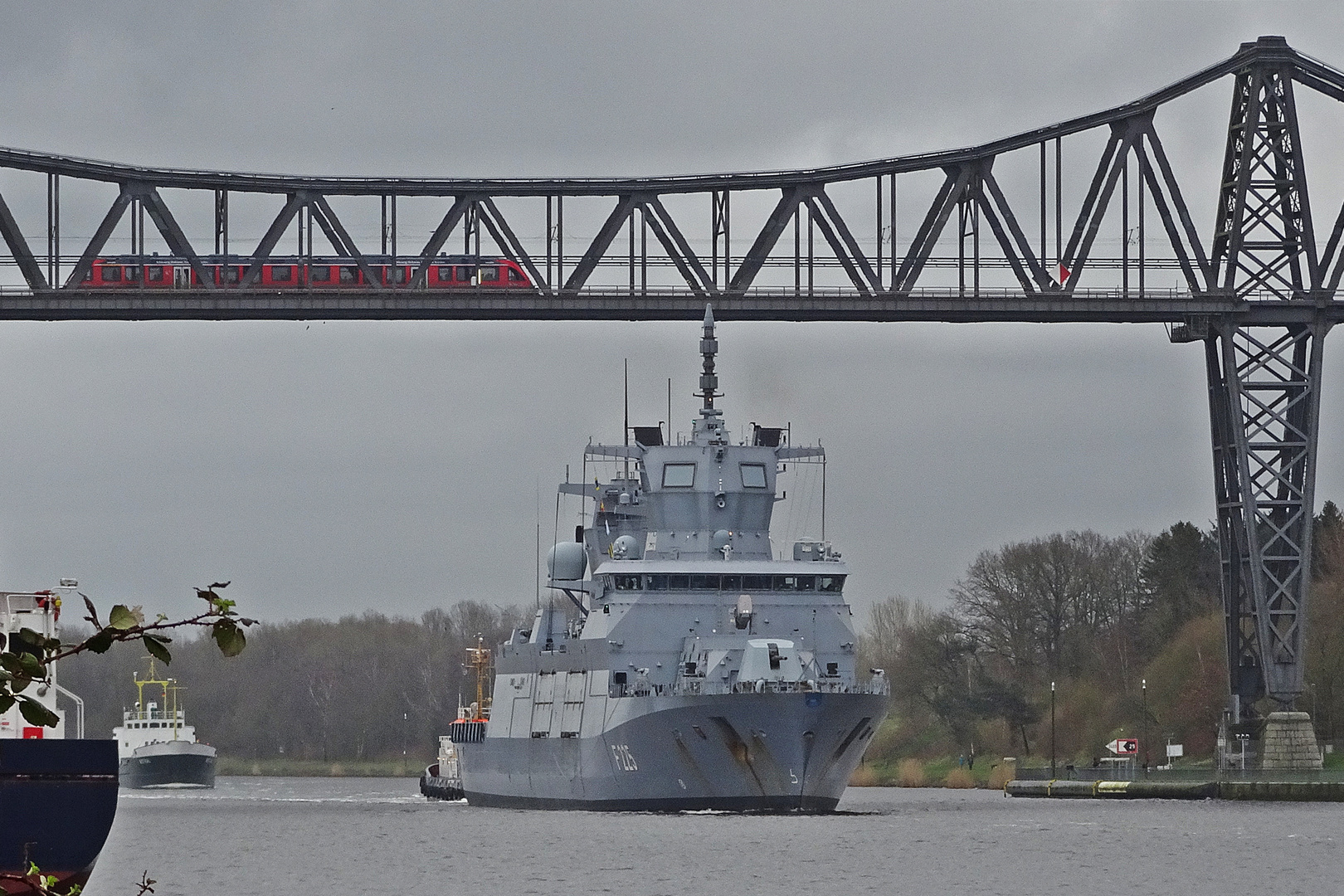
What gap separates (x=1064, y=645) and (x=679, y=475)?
1773 inches

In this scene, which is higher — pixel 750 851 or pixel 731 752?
pixel 731 752

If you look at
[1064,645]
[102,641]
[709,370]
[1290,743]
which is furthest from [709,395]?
[102,641]

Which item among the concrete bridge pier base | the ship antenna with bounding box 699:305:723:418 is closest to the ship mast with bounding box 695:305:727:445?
the ship antenna with bounding box 699:305:723:418

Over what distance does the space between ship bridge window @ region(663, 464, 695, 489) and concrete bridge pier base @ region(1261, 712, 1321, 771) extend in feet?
60.3

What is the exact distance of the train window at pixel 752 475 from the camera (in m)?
64.7

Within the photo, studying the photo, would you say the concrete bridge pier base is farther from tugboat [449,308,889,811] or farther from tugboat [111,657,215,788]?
tugboat [111,657,215,788]

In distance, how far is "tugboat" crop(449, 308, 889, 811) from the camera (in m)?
58.8

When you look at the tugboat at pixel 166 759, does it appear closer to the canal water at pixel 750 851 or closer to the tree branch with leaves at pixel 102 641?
the canal water at pixel 750 851

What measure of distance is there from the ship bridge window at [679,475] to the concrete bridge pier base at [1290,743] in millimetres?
18370

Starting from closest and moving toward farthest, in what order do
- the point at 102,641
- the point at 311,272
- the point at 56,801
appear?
the point at 102,641, the point at 56,801, the point at 311,272

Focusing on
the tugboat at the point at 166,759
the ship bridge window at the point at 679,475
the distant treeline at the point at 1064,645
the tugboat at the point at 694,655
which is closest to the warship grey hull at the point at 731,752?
the tugboat at the point at 694,655

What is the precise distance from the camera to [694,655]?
199ft

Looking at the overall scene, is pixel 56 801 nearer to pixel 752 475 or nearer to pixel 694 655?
pixel 694 655

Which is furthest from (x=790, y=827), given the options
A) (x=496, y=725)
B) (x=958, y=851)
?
(x=496, y=725)
